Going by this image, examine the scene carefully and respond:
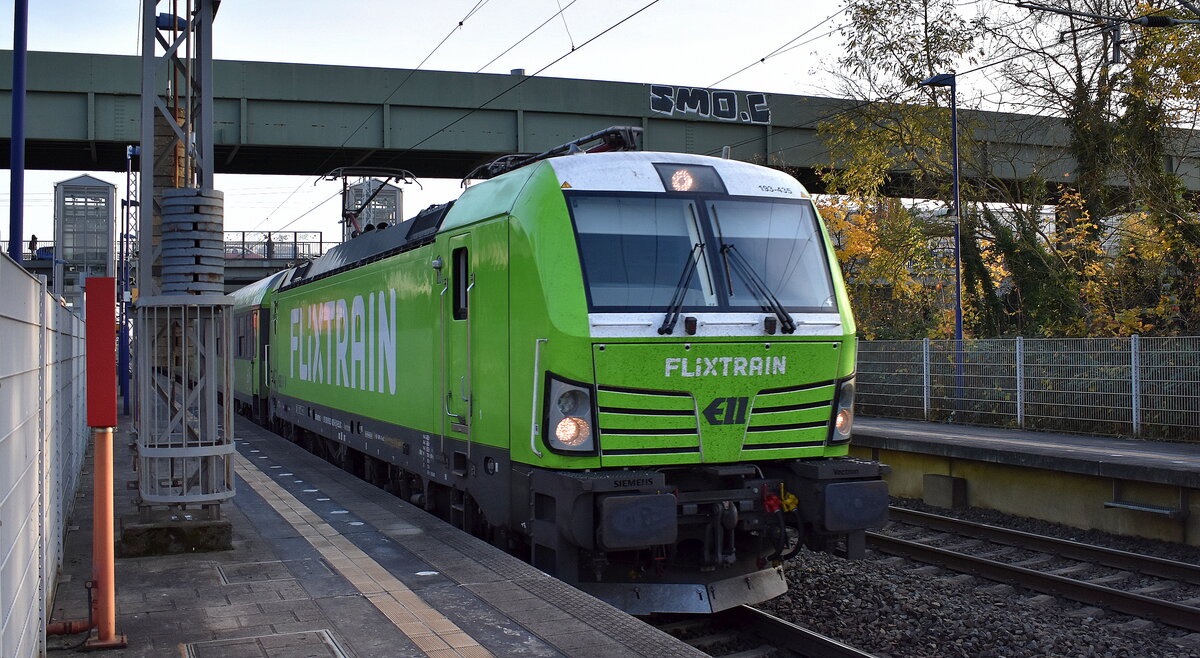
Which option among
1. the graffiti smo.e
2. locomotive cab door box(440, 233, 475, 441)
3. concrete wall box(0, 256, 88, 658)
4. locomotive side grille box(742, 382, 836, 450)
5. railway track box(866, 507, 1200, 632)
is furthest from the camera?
the graffiti smo.e

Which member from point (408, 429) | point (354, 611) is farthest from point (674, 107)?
point (354, 611)

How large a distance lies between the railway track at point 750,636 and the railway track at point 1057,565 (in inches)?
103

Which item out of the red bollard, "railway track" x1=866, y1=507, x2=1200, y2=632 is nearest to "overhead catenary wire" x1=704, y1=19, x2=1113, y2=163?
"railway track" x1=866, y1=507, x2=1200, y2=632

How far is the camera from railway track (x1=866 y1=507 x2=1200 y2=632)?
26.5 feet

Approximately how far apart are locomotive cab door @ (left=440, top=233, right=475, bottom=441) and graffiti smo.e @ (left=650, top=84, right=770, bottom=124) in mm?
19421

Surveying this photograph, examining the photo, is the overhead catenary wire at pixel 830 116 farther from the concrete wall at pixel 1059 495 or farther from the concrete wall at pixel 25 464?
the concrete wall at pixel 25 464

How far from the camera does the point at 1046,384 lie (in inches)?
631

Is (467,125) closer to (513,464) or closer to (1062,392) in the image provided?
(1062,392)

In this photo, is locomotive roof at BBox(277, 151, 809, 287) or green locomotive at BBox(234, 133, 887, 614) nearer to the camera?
green locomotive at BBox(234, 133, 887, 614)

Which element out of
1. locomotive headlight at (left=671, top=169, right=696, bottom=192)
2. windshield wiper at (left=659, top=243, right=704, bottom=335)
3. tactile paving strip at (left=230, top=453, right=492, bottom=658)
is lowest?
tactile paving strip at (left=230, top=453, right=492, bottom=658)

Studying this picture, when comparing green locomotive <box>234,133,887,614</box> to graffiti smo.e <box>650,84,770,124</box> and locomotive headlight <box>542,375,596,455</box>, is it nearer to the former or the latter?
locomotive headlight <box>542,375,596,455</box>

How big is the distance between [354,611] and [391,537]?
2328 mm

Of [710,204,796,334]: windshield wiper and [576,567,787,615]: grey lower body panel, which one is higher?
[710,204,796,334]: windshield wiper

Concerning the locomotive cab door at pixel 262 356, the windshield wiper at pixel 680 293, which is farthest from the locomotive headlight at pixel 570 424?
the locomotive cab door at pixel 262 356
